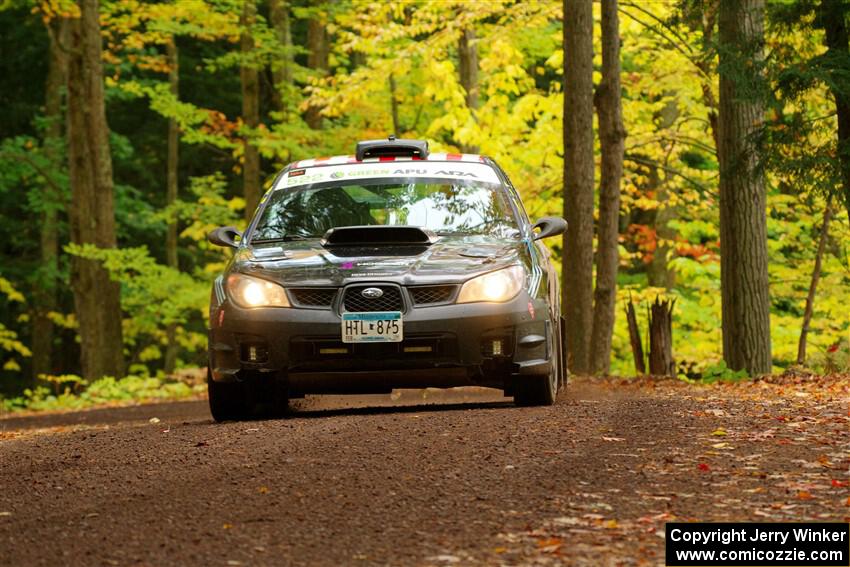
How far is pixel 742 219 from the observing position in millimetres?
15492

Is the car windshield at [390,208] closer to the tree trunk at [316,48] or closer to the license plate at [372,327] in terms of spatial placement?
the license plate at [372,327]

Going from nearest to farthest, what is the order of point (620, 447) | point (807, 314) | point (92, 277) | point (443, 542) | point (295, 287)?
point (443, 542) → point (620, 447) → point (295, 287) → point (807, 314) → point (92, 277)

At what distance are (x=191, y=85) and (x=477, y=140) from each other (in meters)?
17.6

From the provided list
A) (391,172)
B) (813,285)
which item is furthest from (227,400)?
(813,285)

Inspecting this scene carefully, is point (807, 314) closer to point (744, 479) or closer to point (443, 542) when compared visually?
point (744, 479)

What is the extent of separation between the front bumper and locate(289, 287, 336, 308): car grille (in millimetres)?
54

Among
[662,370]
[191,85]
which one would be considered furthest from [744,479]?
[191,85]

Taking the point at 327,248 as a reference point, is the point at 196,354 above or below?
below

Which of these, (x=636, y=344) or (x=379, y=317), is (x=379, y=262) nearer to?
(x=379, y=317)

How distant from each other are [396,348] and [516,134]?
56.7 ft

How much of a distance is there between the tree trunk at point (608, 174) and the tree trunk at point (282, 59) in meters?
10.7

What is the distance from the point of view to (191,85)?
4028 cm

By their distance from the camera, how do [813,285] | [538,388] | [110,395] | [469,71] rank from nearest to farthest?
[538,388], [110,395], [813,285], [469,71]

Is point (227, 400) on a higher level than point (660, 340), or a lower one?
higher
